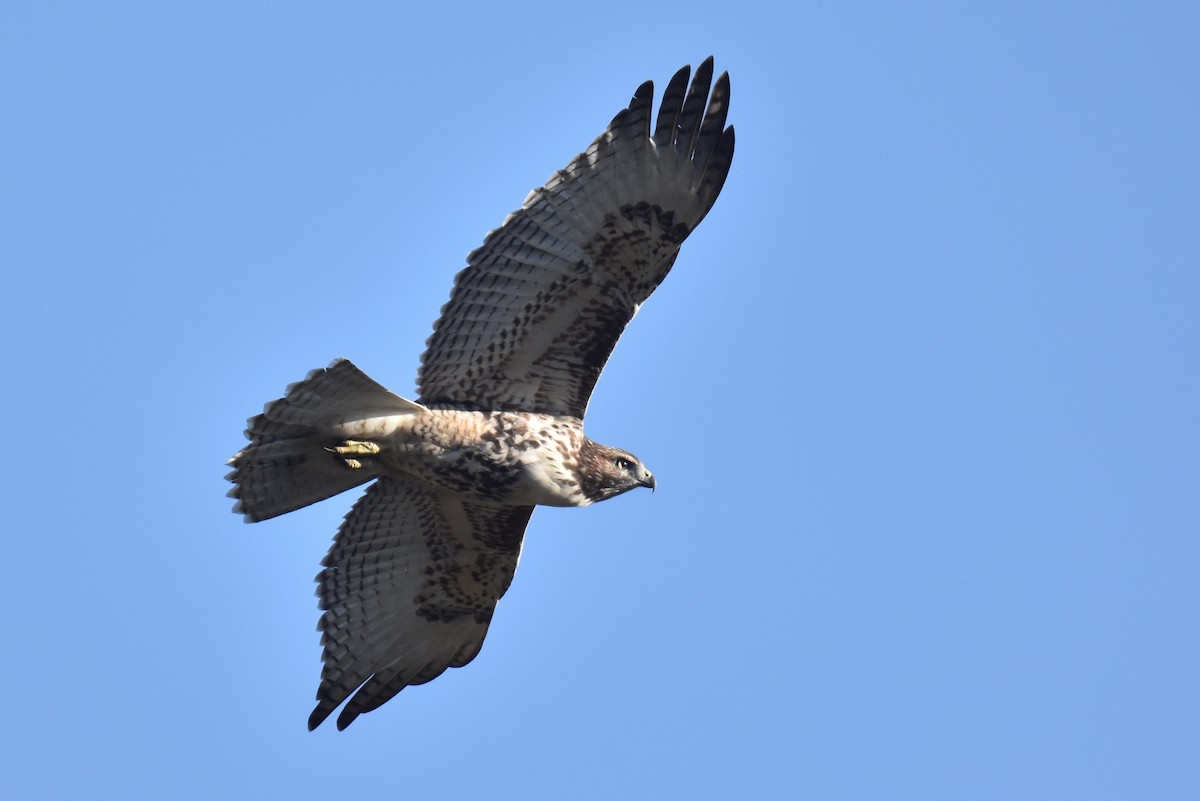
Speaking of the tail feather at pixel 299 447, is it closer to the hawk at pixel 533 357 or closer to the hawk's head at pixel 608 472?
the hawk at pixel 533 357

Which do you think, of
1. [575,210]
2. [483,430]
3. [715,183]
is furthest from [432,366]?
[715,183]

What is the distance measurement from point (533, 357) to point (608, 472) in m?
0.86

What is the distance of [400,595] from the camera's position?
12531mm

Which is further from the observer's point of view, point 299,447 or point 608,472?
point 608,472

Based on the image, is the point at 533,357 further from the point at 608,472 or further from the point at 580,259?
the point at 608,472

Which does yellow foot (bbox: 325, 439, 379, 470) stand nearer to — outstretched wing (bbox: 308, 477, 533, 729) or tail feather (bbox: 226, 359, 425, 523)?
tail feather (bbox: 226, 359, 425, 523)

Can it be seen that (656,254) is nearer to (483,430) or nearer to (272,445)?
(483,430)

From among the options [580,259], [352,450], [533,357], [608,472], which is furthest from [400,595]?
[580,259]

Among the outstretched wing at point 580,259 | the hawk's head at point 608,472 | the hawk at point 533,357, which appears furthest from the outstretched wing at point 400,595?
the outstretched wing at point 580,259

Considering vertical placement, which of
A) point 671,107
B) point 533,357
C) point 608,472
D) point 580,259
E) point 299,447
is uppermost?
point 671,107

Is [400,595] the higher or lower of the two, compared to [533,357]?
lower

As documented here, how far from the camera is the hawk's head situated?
11.3 metres

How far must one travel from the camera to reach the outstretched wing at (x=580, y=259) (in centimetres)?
Answer: 1109

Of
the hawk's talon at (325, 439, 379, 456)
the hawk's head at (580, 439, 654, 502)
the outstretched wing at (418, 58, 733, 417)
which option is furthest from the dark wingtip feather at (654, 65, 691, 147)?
the hawk's talon at (325, 439, 379, 456)
